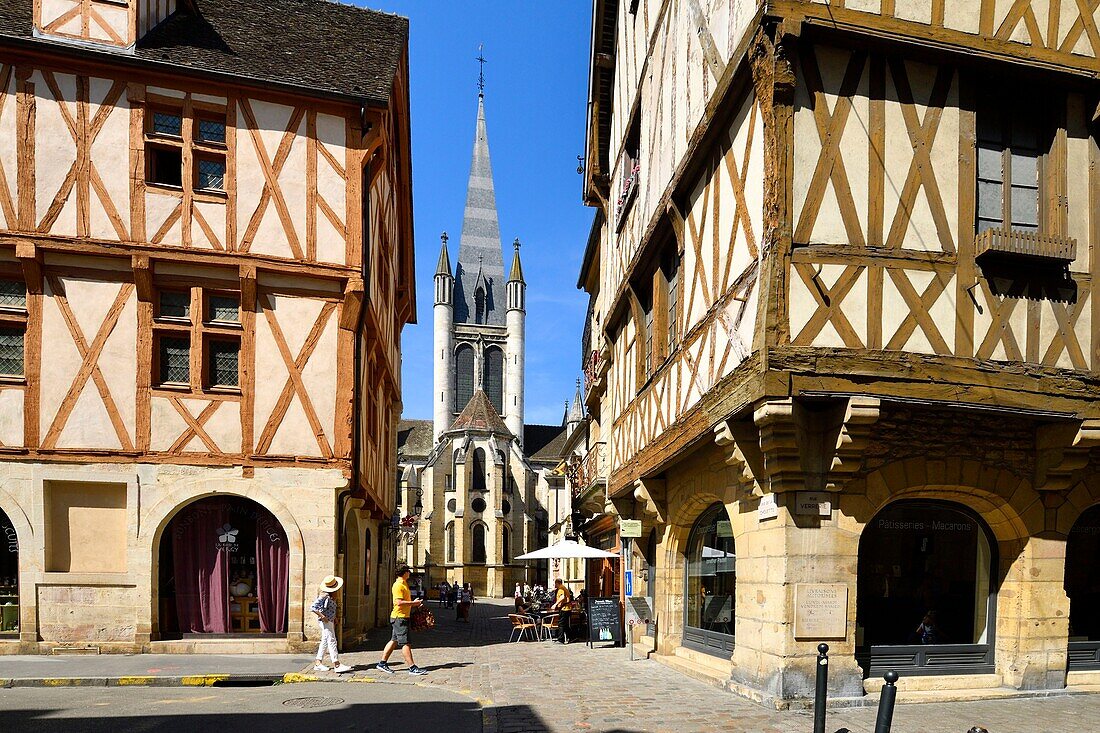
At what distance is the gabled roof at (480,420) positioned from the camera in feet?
171

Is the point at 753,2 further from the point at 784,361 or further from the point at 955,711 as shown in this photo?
the point at 955,711

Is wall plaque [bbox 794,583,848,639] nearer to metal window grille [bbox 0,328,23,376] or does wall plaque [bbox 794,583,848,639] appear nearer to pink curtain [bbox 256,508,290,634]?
pink curtain [bbox 256,508,290,634]

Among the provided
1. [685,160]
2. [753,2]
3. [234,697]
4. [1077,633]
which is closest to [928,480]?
[1077,633]

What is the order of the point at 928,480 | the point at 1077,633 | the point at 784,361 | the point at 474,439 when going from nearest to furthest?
the point at 784,361 → the point at 928,480 → the point at 1077,633 → the point at 474,439

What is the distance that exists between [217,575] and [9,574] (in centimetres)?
285

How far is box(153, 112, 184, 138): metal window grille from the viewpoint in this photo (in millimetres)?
11510

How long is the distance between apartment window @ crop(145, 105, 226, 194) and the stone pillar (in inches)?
458

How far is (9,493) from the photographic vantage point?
1066 cm

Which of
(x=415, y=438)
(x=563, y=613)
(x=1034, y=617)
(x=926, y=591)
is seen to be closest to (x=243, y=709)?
(x=926, y=591)

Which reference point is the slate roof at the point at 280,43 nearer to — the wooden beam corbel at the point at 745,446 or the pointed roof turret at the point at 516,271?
the wooden beam corbel at the point at 745,446

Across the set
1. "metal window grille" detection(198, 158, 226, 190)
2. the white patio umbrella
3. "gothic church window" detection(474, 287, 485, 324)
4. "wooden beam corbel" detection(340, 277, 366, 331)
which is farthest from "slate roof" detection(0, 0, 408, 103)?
"gothic church window" detection(474, 287, 485, 324)

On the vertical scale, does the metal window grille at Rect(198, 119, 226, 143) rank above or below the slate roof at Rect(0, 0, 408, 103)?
below

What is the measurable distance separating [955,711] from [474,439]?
45.8 m

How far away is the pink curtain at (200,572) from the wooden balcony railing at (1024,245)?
10.6m
